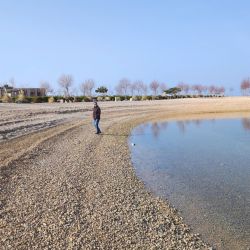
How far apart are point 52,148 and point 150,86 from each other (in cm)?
11904

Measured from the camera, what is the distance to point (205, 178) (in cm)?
1698

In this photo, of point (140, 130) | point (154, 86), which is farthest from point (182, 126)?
point (154, 86)

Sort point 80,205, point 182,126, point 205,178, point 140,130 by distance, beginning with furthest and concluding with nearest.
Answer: point 182,126 < point 140,130 < point 205,178 < point 80,205

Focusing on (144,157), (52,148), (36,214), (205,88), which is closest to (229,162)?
(144,157)

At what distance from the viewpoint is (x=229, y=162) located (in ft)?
67.8

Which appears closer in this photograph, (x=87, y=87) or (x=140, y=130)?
(x=140, y=130)

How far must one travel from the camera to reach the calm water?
429 inches

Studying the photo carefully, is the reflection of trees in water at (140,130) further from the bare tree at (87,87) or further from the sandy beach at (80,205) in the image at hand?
the bare tree at (87,87)

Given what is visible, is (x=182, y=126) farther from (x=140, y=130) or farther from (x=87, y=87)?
(x=87, y=87)

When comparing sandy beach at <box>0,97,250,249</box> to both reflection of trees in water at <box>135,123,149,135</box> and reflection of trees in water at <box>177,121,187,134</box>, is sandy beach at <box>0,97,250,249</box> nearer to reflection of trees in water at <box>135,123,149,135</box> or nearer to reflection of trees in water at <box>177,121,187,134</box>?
reflection of trees in water at <box>135,123,149,135</box>

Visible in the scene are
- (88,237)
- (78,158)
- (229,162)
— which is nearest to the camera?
(88,237)

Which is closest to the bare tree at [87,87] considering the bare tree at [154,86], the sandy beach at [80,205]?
the bare tree at [154,86]

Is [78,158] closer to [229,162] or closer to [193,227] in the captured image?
[229,162]

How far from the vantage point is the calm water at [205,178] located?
10.9 meters
